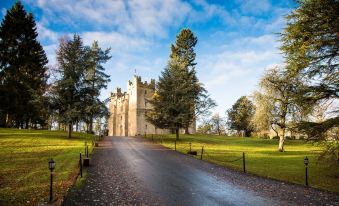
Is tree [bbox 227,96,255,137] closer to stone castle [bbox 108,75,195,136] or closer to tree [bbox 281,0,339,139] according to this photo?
stone castle [bbox 108,75,195,136]

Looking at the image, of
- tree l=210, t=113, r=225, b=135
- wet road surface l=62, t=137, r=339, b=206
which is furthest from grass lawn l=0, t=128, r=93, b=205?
tree l=210, t=113, r=225, b=135

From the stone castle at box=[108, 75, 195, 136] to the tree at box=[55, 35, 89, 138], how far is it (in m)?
27.0

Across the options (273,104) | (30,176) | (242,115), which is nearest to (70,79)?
(30,176)

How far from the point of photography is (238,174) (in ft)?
50.6

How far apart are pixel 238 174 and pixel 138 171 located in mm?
5556

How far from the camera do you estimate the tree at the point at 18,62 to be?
39500 millimetres

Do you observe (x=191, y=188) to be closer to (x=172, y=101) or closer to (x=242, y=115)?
(x=172, y=101)

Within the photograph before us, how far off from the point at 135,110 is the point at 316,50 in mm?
57744

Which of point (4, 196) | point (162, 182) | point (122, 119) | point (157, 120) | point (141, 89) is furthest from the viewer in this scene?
point (122, 119)

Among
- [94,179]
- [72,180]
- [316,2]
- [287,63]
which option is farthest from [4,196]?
[316,2]

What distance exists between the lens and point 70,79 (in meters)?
33.8

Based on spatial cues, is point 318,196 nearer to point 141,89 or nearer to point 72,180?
point 72,180

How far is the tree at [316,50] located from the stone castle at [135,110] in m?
48.9

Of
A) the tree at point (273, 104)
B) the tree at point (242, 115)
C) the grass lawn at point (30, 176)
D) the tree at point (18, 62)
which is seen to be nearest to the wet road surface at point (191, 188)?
the grass lawn at point (30, 176)
